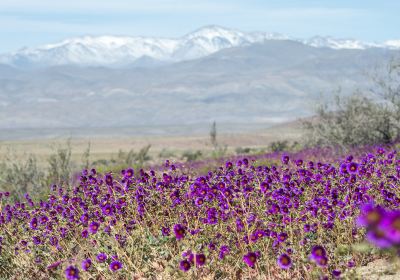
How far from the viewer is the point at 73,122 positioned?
620 ft

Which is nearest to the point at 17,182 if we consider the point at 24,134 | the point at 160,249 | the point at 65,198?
the point at 65,198

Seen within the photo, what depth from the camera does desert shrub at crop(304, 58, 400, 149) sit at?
2159 centimetres

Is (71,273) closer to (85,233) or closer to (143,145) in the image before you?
(85,233)

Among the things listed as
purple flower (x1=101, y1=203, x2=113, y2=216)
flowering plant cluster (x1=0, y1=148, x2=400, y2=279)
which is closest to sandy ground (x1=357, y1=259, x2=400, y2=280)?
flowering plant cluster (x1=0, y1=148, x2=400, y2=279)

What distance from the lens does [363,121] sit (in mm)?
22094

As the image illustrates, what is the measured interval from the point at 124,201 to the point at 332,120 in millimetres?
19117

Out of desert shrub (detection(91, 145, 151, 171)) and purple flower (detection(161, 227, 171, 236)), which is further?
desert shrub (detection(91, 145, 151, 171))

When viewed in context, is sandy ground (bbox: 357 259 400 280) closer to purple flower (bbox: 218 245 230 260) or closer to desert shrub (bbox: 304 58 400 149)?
purple flower (bbox: 218 245 230 260)

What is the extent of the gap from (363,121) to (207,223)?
55.8 feet

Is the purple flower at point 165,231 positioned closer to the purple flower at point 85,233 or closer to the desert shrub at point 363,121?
the purple flower at point 85,233

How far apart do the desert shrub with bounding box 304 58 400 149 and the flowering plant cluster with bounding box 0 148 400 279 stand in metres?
14.9

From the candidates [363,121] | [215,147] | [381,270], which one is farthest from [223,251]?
[215,147]

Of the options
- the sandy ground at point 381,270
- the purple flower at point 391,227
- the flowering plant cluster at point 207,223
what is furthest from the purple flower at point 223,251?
the purple flower at point 391,227

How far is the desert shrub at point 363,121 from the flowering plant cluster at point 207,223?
14.9 meters
